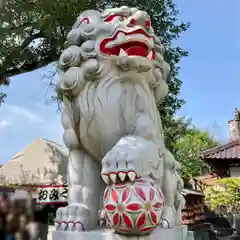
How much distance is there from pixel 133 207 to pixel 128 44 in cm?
104

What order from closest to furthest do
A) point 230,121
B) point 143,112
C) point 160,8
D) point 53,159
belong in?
point 143,112 < point 160,8 < point 53,159 < point 230,121

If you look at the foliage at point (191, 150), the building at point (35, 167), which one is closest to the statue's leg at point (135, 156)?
the building at point (35, 167)

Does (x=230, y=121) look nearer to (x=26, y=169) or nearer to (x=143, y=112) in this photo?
(x=26, y=169)

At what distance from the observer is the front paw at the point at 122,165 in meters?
1.91

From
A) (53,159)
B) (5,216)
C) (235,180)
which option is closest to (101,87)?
(5,216)

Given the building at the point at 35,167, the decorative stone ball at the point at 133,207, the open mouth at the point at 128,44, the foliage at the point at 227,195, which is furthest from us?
the foliage at the point at 227,195

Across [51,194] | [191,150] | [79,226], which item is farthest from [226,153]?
[79,226]

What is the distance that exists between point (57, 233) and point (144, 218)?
1.95ft

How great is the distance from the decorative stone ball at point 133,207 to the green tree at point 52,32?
4.10 metres

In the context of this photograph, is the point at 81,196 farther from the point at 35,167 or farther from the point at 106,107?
the point at 35,167

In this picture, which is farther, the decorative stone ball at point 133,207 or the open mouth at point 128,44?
the open mouth at point 128,44

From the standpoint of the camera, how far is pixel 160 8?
6.38 meters

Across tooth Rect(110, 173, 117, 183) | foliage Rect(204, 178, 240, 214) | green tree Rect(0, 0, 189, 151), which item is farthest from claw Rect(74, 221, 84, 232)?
foliage Rect(204, 178, 240, 214)

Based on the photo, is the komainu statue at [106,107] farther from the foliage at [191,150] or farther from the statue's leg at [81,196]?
the foliage at [191,150]
